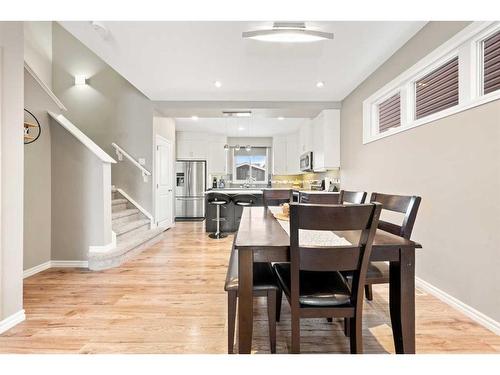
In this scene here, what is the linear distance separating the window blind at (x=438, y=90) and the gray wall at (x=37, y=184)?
13.4 feet

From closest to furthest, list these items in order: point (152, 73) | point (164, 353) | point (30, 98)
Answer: point (164, 353) → point (30, 98) → point (152, 73)

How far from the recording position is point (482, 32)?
194 cm

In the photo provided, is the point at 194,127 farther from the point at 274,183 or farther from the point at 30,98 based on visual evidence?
the point at 30,98

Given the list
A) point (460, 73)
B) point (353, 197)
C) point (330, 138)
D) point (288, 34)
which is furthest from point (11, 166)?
point (330, 138)

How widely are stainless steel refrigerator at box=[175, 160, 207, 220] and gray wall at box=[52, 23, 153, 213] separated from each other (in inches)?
92.3

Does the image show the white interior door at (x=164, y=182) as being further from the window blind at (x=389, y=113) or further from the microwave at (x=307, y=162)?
the window blind at (x=389, y=113)

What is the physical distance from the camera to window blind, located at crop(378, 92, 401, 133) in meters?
3.20

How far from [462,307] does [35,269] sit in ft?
13.8

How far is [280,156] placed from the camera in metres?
7.82

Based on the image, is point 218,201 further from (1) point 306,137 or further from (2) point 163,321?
(2) point 163,321

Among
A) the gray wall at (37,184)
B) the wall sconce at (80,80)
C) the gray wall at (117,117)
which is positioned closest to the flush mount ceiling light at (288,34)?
the gray wall at (37,184)

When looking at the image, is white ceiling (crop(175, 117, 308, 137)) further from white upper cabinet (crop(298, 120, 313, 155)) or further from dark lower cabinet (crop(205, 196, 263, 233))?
dark lower cabinet (crop(205, 196, 263, 233))
